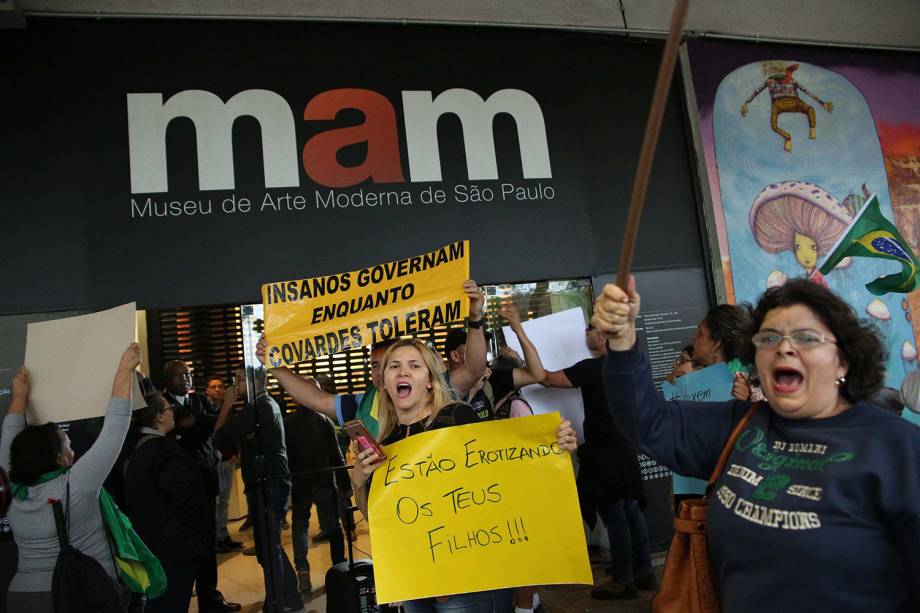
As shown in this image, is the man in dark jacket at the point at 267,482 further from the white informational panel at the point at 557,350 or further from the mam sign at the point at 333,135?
the white informational panel at the point at 557,350

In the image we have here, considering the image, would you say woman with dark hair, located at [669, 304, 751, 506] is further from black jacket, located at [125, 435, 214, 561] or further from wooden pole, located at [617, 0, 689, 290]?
black jacket, located at [125, 435, 214, 561]

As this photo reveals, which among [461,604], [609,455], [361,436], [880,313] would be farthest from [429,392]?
[880,313]

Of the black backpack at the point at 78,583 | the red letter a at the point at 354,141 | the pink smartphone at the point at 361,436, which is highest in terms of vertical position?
the red letter a at the point at 354,141

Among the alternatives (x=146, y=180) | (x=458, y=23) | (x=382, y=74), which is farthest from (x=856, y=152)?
(x=146, y=180)

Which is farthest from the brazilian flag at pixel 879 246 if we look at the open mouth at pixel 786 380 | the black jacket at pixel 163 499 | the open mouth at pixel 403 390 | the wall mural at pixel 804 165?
the black jacket at pixel 163 499

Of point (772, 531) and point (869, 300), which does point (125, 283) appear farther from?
point (869, 300)

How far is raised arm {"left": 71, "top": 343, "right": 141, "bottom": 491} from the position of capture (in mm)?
3338

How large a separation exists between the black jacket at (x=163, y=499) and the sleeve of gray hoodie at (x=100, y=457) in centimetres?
63

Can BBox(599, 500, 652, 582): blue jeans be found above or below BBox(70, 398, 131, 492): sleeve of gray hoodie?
below

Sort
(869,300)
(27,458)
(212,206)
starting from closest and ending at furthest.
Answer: (27,458) < (212,206) < (869,300)

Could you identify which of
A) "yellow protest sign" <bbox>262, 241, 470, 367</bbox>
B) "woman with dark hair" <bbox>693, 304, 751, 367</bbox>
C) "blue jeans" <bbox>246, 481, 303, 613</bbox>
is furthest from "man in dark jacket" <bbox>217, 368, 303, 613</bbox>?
"woman with dark hair" <bbox>693, 304, 751, 367</bbox>

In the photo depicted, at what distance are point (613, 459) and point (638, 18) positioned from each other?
387 centimetres

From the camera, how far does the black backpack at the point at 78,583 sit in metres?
3.15

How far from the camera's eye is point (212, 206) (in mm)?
5383
